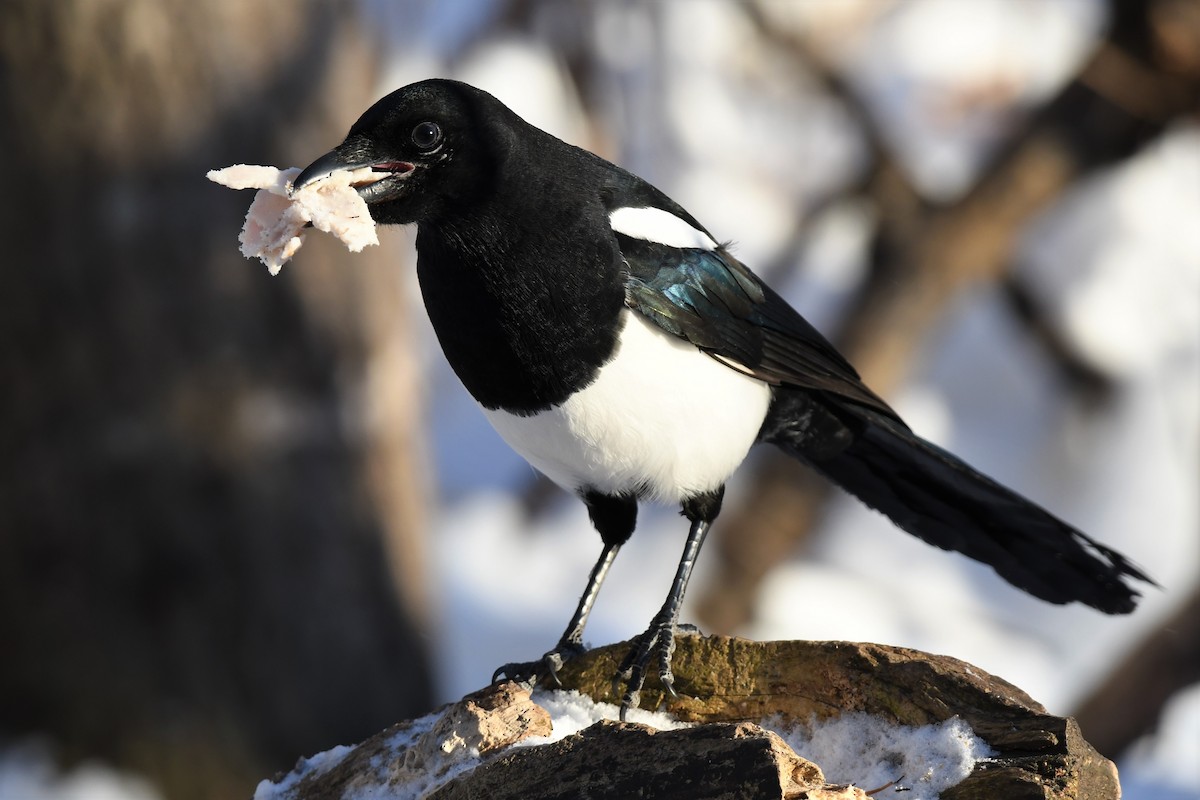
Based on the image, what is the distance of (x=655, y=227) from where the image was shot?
2893 mm

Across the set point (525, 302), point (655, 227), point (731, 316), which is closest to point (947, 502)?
point (731, 316)

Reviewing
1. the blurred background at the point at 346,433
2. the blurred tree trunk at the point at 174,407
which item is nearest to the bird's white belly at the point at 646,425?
the blurred background at the point at 346,433

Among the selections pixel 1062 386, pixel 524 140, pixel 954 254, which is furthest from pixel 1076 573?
pixel 1062 386

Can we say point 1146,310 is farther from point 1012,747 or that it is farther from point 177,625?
point 1012,747

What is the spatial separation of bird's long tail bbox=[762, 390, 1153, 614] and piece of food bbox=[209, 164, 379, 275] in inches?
46.6

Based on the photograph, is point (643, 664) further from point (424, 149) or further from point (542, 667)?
point (424, 149)

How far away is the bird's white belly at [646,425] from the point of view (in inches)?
107

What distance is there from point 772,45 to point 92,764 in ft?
19.2

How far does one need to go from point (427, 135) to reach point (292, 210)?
0.32 metres

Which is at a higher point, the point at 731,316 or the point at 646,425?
the point at 731,316

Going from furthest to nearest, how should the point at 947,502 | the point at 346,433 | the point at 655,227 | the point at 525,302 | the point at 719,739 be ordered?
the point at 346,433 < the point at 947,502 < the point at 655,227 < the point at 525,302 < the point at 719,739

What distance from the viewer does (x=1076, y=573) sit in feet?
10.6

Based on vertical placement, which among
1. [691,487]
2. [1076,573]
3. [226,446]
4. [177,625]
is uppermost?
[226,446]

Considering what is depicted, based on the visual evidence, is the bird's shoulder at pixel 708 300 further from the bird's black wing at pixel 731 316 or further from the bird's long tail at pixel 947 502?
the bird's long tail at pixel 947 502
